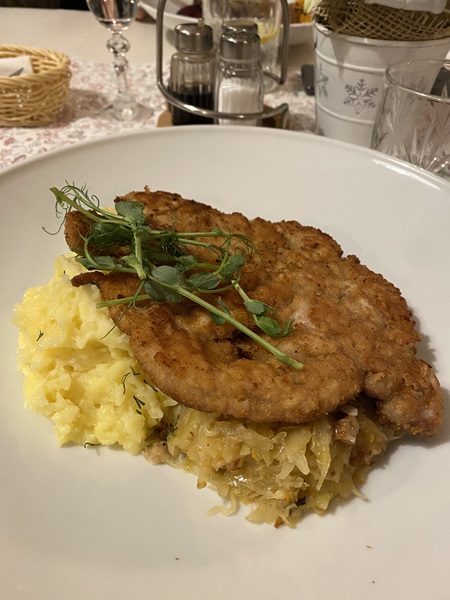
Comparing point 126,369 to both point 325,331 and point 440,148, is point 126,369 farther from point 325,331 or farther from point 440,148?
point 440,148

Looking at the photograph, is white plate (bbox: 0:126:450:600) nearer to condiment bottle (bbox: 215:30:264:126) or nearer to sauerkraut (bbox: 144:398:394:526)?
sauerkraut (bbox: 144:398:394:526)

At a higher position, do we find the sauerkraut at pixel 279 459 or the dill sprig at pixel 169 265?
the dill sprig at pixel 169 265

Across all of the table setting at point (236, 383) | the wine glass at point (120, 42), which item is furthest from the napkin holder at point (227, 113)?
the table setting at point (236, 383)

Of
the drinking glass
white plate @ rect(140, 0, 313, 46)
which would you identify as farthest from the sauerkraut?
white plate @ rect(140, 0, 313, 46)

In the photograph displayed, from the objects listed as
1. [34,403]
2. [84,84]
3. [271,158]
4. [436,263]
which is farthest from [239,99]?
[34,403]

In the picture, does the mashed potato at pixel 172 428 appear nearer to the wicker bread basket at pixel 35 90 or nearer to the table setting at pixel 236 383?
the table setting at pixel 236 383
